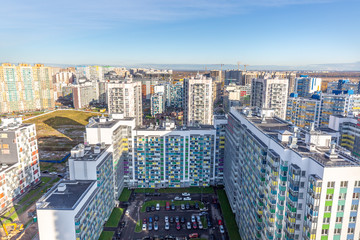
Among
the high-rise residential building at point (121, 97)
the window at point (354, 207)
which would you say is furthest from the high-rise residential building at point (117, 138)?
the window at point (354, 207)

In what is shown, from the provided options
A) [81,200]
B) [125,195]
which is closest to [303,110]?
[125,195]

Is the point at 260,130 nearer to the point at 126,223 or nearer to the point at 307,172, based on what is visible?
the point at 307,172

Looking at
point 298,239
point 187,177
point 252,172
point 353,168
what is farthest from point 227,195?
point 353,168

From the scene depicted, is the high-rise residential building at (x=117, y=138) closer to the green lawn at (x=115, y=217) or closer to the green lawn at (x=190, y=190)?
the green lawn at (x=115, y=217)

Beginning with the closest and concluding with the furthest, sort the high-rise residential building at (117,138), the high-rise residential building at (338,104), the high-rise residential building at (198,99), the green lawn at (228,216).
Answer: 1. the green lawn at (228,216)
2. the high-rise residential building at (117,138)
3. the high-rise residential building at (338,104)
4. the high-rise residential building at (198,99)

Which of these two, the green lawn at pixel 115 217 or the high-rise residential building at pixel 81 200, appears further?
the green lawn at pixel 115 217
